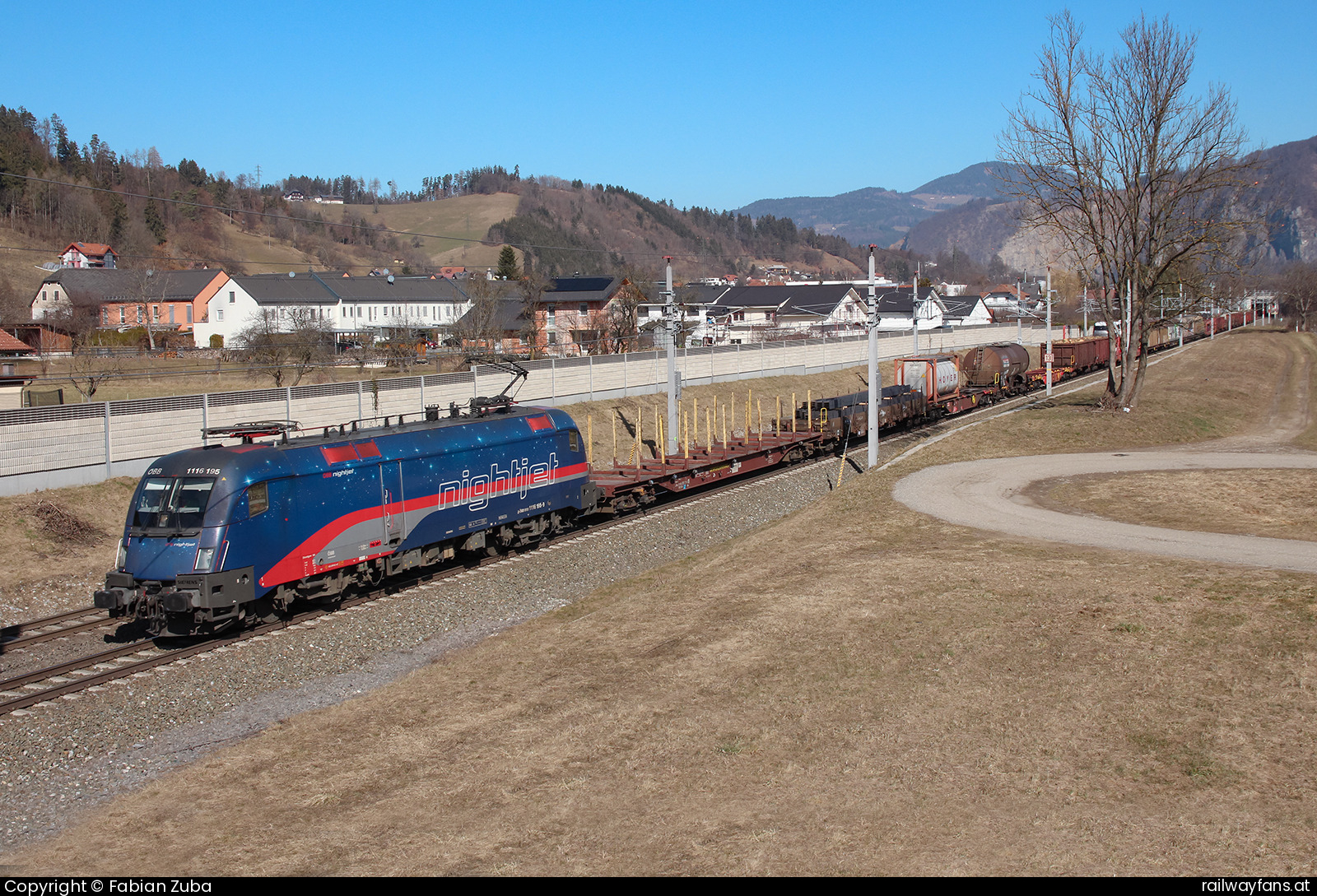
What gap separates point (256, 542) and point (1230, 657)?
15142 millimetres

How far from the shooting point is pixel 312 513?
17484 millimetres

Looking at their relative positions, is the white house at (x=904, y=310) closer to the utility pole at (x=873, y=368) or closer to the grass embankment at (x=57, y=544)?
the utility pole at (x=873, y=368)

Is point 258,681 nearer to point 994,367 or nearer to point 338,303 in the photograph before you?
point 994,367

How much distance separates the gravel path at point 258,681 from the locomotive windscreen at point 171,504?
2.31 metres

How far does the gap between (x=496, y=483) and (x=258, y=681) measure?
8053 millimetres

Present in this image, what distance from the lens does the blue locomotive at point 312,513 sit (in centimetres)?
1597

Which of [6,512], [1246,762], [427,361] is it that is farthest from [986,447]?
[427,361]

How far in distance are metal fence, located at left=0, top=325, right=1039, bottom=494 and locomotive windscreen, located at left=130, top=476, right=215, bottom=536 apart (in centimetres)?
831

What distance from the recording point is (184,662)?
15781 mm

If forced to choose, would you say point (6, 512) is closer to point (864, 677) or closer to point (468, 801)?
point (468, 801)

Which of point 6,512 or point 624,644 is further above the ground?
point 6,512

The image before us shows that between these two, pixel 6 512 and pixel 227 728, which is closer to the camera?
pixel 227 728

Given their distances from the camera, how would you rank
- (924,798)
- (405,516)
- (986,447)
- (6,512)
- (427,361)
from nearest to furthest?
(924,798) < (405,516) < (6,512) < (986,447) < (427,361)

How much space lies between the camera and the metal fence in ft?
79.0
